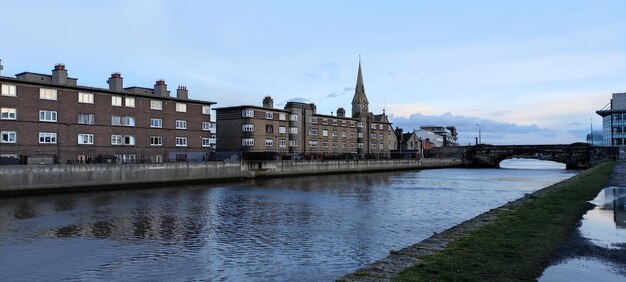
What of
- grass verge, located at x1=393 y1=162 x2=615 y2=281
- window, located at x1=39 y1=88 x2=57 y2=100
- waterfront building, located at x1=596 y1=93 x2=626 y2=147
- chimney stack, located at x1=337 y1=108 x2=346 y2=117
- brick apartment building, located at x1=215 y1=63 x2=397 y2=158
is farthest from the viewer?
waterfront building, located at x1=596 y1=93 x2=626 y2=147

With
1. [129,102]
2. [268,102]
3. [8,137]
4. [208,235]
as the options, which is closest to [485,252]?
[208,235]

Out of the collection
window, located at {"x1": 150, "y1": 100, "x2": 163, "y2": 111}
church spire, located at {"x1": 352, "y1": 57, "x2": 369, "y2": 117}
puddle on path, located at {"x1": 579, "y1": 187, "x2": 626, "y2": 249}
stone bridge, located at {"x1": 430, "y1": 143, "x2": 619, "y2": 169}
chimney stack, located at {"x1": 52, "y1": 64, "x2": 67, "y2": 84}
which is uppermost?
church spire, located at {"x1": 352, "y1": 57, "x2": 369, "y2": 117}

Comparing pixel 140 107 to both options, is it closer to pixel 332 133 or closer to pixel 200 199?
pixel 200 199

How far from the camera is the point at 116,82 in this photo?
72312mm

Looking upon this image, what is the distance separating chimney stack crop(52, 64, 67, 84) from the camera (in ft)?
211

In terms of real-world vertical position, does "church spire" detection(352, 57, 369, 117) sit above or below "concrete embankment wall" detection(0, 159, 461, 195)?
above

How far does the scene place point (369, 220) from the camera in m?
31.0

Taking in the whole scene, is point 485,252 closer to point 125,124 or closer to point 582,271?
point 582,271

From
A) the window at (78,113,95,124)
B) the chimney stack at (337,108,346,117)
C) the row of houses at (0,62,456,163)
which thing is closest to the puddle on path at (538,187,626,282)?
the row of houses at (0,62,456,163)

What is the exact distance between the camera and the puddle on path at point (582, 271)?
11875mm

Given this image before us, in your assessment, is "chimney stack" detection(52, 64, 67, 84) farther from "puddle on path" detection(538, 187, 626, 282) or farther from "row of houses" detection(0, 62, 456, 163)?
"puddle on path" detection(538, 187, 626, 282)

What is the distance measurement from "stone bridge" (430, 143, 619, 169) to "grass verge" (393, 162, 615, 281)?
5538 inches

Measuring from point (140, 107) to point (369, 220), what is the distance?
5450 centimetres

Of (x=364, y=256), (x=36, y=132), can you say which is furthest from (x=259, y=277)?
(x=36, y=132)
